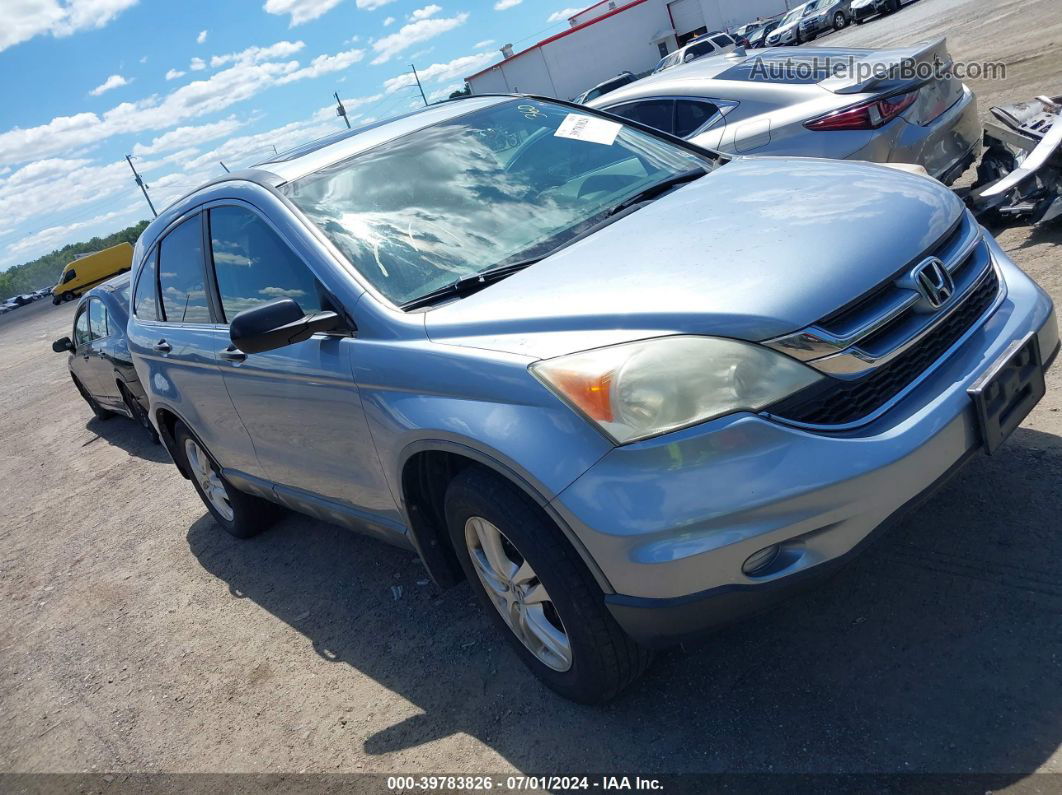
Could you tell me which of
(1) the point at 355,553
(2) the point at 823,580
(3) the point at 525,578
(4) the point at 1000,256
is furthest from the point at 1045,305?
(1) the point at 355,553

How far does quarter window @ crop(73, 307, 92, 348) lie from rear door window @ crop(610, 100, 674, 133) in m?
6.62

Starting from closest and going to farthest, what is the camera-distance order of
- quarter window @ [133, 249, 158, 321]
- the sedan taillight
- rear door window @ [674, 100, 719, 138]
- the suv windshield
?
the suv windshield, quarter window @ [133, 249, 158, 321], the sedan taillight, rear door window @ [674, 100, 719, 138]

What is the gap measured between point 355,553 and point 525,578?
7.52 feet

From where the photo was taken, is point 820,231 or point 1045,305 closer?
point 820,231

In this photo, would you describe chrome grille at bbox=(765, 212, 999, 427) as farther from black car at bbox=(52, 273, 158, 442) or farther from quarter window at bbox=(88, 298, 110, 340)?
quarter window at bbox=(88, 298, 110, 340)

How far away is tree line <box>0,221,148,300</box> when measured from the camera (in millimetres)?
105250

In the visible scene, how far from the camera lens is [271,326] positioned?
3.09 meters

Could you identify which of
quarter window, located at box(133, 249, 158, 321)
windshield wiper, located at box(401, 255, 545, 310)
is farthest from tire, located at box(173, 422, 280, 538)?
windshield wiper, located at box(401, 255, 545, 310)

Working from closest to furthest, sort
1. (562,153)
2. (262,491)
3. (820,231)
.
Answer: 1. (820,231)
2. (562,153)
3. (262,491)

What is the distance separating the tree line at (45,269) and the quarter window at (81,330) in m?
95.0

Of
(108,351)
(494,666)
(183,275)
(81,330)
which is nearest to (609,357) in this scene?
(494,666)

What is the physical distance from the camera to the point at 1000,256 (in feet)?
10.5

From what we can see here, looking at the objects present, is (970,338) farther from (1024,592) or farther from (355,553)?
(355,553)

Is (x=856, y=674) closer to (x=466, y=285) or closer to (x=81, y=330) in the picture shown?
(x=466, y=285)
